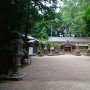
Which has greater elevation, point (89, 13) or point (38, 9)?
point (89, 13)

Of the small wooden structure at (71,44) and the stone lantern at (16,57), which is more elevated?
the small wooden structure at (71,44)

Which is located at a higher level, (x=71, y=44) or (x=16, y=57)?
(x=71, y=44)

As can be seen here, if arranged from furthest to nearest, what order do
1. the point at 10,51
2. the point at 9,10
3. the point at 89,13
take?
the point at 89,13, the point at 10,51, the point at 9,10

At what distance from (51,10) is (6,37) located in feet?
23.8

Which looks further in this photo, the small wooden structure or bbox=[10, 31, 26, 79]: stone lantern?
the small wooden structure

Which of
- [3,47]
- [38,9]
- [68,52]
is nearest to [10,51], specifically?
[3,47]

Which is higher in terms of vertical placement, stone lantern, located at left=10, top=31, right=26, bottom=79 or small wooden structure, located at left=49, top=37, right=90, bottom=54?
small wooden structure, located at left=49, top=37, right=90, bottom=54

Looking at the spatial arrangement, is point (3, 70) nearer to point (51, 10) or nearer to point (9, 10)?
point (9, 10)

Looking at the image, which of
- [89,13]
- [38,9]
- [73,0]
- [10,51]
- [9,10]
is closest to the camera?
[9,10]

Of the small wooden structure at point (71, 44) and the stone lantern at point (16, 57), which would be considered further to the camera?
the small wooden structure at point (71, 44)

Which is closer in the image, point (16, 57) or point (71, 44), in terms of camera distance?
point (16, 57)

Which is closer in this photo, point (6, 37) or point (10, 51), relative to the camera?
point (10, 51)

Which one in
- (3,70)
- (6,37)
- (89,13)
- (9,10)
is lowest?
(3,70)

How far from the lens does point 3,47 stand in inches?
457
